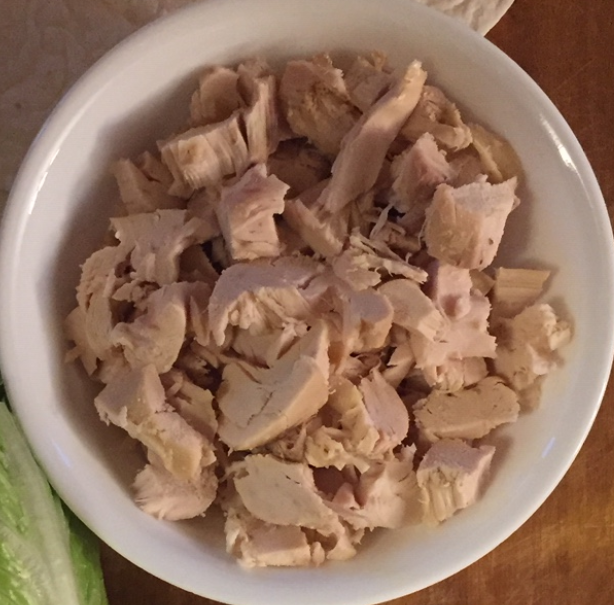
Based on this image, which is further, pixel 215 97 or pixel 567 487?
pixel 567 487

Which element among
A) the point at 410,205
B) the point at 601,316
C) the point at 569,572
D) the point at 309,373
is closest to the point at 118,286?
the point at 309,373

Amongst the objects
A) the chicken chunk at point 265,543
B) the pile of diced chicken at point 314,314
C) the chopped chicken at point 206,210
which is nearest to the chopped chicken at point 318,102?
the pile of diced chicken at point 314,314

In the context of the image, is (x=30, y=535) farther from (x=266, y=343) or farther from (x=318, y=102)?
(x=318, y=102)

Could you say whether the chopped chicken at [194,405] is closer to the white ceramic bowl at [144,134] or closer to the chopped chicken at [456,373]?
the white ceramic bowl at [144,134]

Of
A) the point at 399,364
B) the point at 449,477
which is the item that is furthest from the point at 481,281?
the point at 449,477

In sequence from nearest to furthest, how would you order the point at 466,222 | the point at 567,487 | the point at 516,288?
the point at 466,222 < the point at 516,288 < the point at 567,487

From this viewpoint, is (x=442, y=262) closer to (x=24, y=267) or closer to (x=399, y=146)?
(x=399, y=146)

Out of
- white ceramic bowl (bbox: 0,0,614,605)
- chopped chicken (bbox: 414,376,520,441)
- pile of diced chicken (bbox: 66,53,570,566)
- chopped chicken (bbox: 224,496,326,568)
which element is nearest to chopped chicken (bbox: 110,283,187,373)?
pile of diced chicken (bbox: 66,53,570,566)
